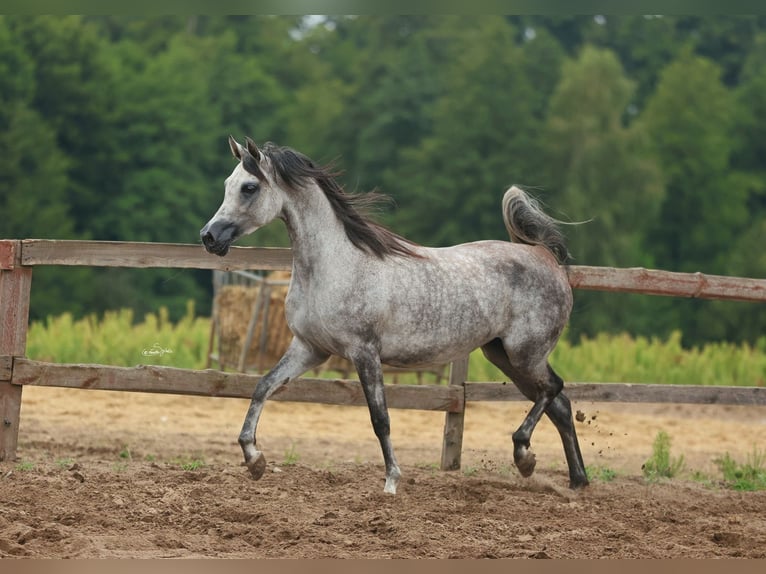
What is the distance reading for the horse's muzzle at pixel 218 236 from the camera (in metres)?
6.22

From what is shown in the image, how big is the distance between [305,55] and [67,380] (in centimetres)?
4356

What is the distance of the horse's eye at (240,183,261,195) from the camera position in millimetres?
6391

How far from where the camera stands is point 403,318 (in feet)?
22.0

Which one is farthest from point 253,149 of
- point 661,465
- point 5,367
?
point 661,465

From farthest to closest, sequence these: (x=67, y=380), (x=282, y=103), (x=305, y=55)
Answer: (x=305, y=55), (x=282, y=103), (x=67, y=380)

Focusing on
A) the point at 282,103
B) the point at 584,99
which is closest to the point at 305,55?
the point at 282,103

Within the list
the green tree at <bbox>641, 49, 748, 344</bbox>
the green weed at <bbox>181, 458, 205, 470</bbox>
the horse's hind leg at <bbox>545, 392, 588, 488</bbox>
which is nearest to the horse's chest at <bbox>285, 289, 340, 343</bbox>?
the green weed at <bbox>181, 458, 205, 470</bbox>

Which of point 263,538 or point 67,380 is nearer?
point 263,538

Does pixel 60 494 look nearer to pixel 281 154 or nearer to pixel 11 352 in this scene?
pixel 11 352

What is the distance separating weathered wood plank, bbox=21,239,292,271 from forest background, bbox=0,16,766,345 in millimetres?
21173

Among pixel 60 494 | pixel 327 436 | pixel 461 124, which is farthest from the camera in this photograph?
pixel 461 124

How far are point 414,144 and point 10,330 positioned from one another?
35.4 m

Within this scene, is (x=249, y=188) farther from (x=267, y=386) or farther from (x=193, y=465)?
(x=193, y=465)

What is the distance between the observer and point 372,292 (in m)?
6.62
